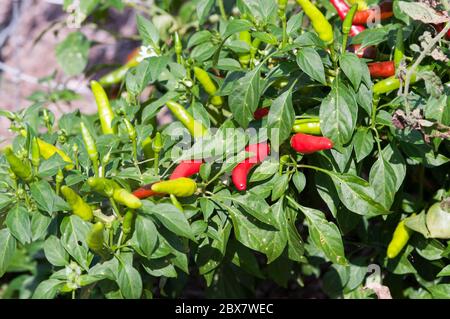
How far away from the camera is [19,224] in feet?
5.63

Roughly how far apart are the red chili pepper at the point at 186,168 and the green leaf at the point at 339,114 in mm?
330

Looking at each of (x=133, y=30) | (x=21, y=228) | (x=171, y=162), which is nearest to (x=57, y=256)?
(x=21, y=228)

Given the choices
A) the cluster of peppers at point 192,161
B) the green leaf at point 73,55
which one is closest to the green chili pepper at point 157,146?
the cluster of peppers at point 192,161

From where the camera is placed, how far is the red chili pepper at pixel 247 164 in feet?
5.94

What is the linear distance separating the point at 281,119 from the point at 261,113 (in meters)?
0.19

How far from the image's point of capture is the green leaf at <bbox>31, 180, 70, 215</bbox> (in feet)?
5.58

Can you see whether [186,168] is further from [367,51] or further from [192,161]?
[367,51]

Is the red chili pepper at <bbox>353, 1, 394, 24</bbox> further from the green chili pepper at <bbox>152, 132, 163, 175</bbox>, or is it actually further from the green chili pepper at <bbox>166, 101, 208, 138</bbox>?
the green chili pepper at <bbox>152, 132, 163, 175</bbox>

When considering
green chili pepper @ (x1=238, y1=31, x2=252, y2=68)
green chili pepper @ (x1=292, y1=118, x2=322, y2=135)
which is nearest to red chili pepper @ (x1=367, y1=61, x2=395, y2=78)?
green chili pepper @ (x1=292, y1=118, x2=322, y2=135)

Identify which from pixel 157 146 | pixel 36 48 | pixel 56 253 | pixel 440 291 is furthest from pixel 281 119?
pixel 36 48

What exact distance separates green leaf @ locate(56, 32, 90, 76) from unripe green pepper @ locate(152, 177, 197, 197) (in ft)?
4.89

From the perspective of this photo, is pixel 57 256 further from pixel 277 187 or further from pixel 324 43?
pixel 324 43

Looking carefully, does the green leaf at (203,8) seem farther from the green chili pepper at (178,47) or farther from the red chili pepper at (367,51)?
the red chili pepper at (367,51)
